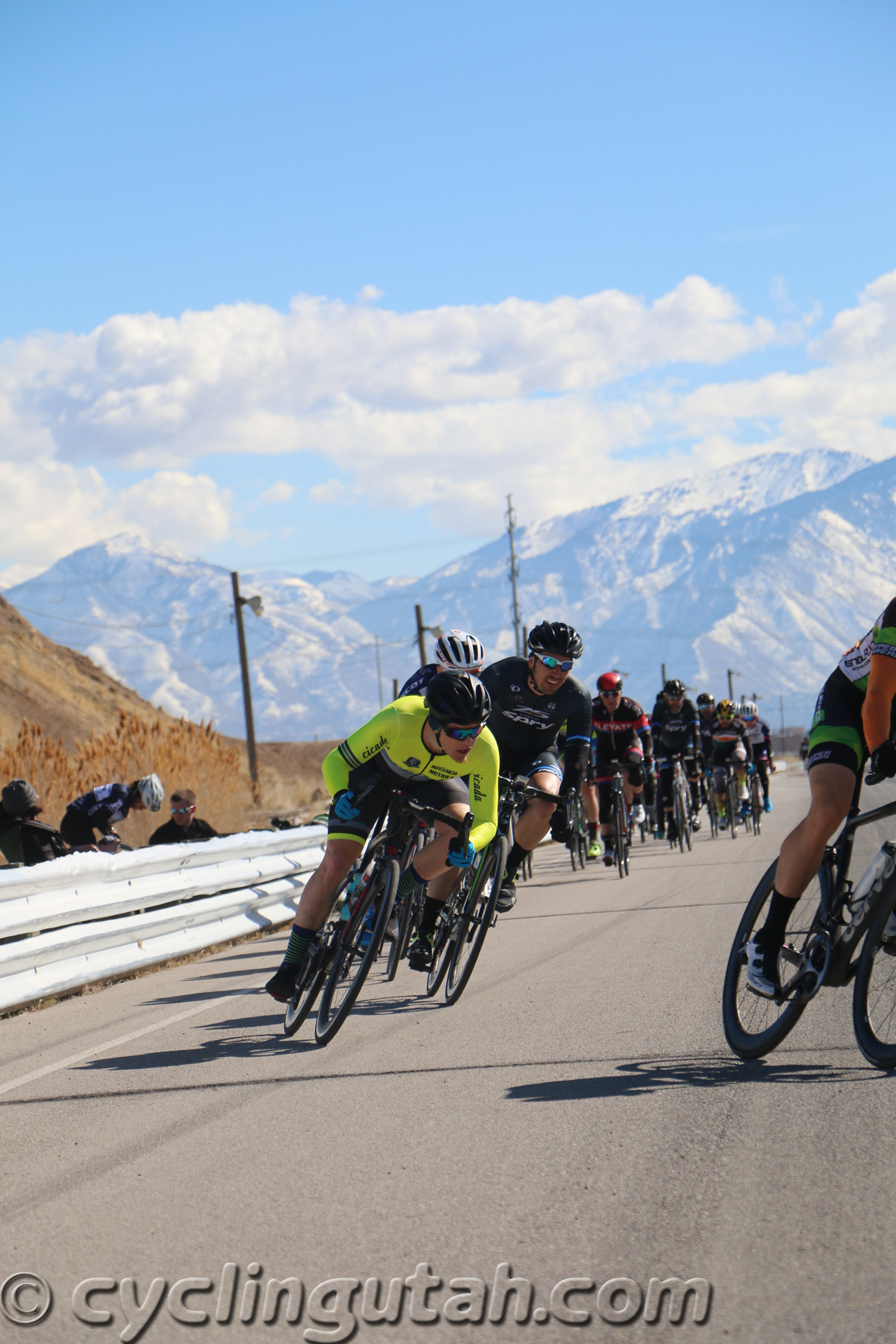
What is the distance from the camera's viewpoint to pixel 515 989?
7.43 metres

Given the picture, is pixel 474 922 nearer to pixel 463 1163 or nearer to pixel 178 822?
pixel 463 1163

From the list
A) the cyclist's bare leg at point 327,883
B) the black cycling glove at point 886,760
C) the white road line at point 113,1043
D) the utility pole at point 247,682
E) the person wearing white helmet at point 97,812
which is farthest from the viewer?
the utility pole at point 247,682

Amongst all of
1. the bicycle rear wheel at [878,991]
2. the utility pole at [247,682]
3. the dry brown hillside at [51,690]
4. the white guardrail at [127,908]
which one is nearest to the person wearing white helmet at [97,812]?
the white guardrail at [127,908]

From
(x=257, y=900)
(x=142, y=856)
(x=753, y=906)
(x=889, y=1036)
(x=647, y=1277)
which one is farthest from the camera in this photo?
(x=257, y=900)

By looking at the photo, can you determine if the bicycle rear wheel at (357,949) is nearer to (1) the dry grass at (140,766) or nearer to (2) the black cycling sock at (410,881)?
(2) the black cycling sock at (410,881)

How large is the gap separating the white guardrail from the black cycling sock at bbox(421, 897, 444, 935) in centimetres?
265

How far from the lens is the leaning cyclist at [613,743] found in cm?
1425

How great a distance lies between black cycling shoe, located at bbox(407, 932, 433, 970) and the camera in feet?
22.5

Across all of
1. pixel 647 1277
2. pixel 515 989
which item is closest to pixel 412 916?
pixel 515 989

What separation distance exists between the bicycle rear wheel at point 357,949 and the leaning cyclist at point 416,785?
0.15 meters

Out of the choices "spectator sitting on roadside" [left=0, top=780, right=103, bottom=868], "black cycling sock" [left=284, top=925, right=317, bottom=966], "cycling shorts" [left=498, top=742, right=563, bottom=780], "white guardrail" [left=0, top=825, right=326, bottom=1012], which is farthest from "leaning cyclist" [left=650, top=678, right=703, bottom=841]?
"black cycling sock" [left=284, top=925, right=317, bottom=966]

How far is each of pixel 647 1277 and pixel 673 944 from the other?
18.5 feet

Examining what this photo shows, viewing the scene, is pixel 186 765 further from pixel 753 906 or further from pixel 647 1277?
pixel 647 1277

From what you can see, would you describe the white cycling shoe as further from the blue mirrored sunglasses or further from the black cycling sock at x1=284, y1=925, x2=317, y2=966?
the black cycling sock at x1=284, y1=925, x2=317, y2=966
